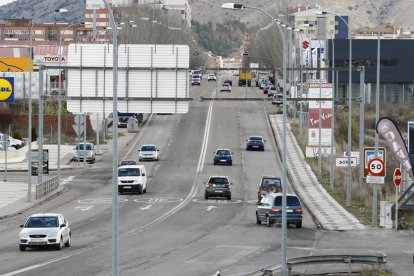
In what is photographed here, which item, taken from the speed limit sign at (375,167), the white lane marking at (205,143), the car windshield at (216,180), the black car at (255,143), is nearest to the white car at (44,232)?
the speed limit sign at (375,167)

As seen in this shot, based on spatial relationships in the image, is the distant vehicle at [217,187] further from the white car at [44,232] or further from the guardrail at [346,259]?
the guardrail at [346,259]

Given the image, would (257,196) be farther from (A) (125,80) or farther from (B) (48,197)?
(A) (125,80)

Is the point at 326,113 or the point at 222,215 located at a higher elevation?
the point at 326,113

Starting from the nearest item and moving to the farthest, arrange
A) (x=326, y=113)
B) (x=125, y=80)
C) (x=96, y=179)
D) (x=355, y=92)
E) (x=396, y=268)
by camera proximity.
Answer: (x=396, y=268) < (x=125, y=80) < (x=326, y=113) < (x=96, y=179) < (x=355, y=92)

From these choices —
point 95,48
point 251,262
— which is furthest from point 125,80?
point 251,262

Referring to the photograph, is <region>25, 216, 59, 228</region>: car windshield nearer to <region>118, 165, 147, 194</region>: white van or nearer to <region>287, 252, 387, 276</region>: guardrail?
<region>287, 252, 387, 276</region>: guardrail

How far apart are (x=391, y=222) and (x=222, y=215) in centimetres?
934

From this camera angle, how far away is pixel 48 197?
2653 inches

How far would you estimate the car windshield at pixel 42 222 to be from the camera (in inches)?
1644

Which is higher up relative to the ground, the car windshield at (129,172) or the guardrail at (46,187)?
the car windshield at (129,172)

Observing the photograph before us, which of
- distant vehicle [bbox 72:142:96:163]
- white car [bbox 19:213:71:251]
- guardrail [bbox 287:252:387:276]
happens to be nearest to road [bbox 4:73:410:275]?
white car [bbox 19:213:71:251]

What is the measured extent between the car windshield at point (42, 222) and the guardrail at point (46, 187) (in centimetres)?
2311

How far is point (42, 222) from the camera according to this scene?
41875mm

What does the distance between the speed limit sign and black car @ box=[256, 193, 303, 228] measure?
3.36 m
